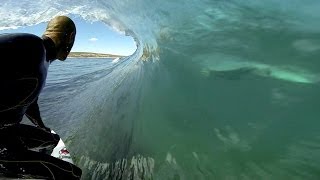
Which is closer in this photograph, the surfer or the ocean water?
the surfer

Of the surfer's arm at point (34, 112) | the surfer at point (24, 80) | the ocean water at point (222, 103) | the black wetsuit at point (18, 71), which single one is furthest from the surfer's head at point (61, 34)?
the ocean water at point (222, 103)

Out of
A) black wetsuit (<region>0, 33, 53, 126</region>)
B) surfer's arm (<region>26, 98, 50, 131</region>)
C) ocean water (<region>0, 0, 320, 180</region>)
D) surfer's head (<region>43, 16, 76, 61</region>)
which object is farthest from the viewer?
ocean water (<region>0, 0, 320, 180</region>)

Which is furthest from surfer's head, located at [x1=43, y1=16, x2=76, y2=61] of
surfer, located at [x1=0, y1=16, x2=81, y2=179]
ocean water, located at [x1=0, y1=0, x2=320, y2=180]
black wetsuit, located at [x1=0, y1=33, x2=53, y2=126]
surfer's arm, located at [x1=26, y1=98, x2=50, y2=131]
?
ocean water, located at [x1=0, y1=0, x2=320, y2=180]

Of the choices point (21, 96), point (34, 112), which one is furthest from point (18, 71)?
→ point (34, 112)

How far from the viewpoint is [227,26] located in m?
6.60

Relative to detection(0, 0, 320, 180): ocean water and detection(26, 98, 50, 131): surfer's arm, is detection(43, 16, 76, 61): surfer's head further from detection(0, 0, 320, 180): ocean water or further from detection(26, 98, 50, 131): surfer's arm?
detection(0, 0, 320, 180): ocean water

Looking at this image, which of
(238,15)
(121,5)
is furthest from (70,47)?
(121,5)

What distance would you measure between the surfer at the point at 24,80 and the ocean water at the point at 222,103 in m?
2.43

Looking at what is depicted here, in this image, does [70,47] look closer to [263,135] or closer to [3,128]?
[3,128]

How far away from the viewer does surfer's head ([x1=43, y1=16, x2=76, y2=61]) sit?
11.9ft

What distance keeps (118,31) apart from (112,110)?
5.73 metres

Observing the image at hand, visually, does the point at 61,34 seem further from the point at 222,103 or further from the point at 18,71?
the point at 222,103

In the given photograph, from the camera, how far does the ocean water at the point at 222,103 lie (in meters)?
5.20

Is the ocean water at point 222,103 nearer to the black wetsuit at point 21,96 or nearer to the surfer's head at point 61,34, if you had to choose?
the black wetsuit at point 21,96
